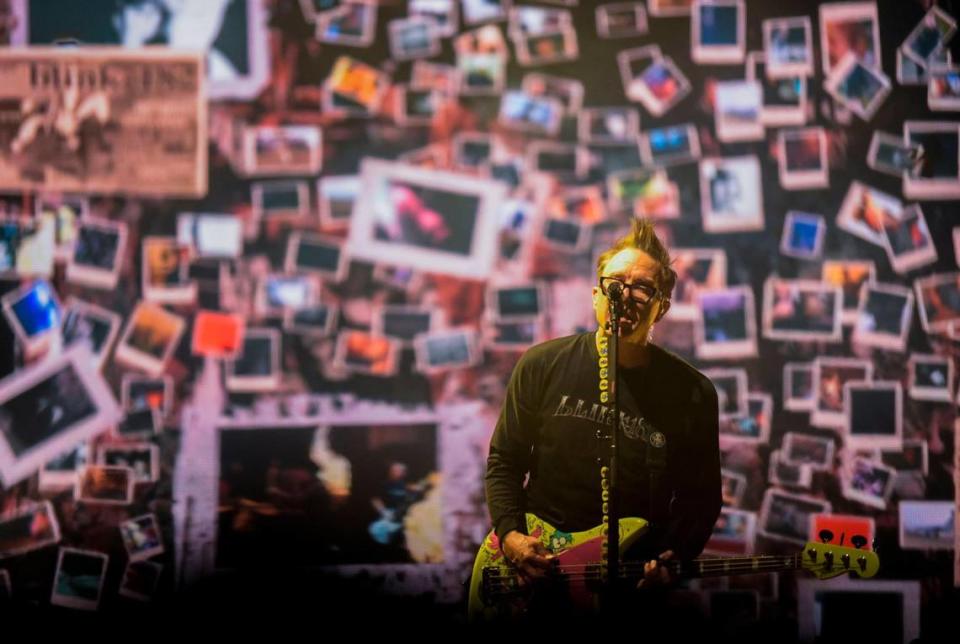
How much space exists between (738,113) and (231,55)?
1779mm

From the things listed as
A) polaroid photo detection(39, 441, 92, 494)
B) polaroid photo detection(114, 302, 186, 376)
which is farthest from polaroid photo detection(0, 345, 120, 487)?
polaroid photo detection(114, 302, 186, 376)

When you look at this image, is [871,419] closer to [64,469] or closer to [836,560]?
[836,560]

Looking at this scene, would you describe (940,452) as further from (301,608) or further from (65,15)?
(65,15)

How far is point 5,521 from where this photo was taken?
139 inches

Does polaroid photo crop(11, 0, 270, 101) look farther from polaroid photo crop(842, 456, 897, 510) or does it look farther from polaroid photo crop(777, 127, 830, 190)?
polaroid photo crop(842, 456, 897, 510)

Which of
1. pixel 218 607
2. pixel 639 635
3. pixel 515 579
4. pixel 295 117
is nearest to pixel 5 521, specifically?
pixel 218 607

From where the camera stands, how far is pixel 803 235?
3658 mm

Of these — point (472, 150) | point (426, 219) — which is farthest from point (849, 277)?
point (426, 219)

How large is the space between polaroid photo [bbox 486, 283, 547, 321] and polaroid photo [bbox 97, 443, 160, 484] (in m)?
1.24

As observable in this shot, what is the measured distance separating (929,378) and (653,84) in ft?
4.63

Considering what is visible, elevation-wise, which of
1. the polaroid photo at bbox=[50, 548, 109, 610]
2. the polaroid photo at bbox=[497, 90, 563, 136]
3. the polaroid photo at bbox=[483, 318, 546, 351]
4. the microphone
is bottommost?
the polaroid photo at bbox=[50, 548, 109, 610]

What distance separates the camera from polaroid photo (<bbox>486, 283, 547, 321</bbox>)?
3621 mm

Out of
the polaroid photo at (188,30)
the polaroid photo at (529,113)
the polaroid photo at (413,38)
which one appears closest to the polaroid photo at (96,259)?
the polaroid photo at (188,30)

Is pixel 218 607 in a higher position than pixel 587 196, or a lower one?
lower
